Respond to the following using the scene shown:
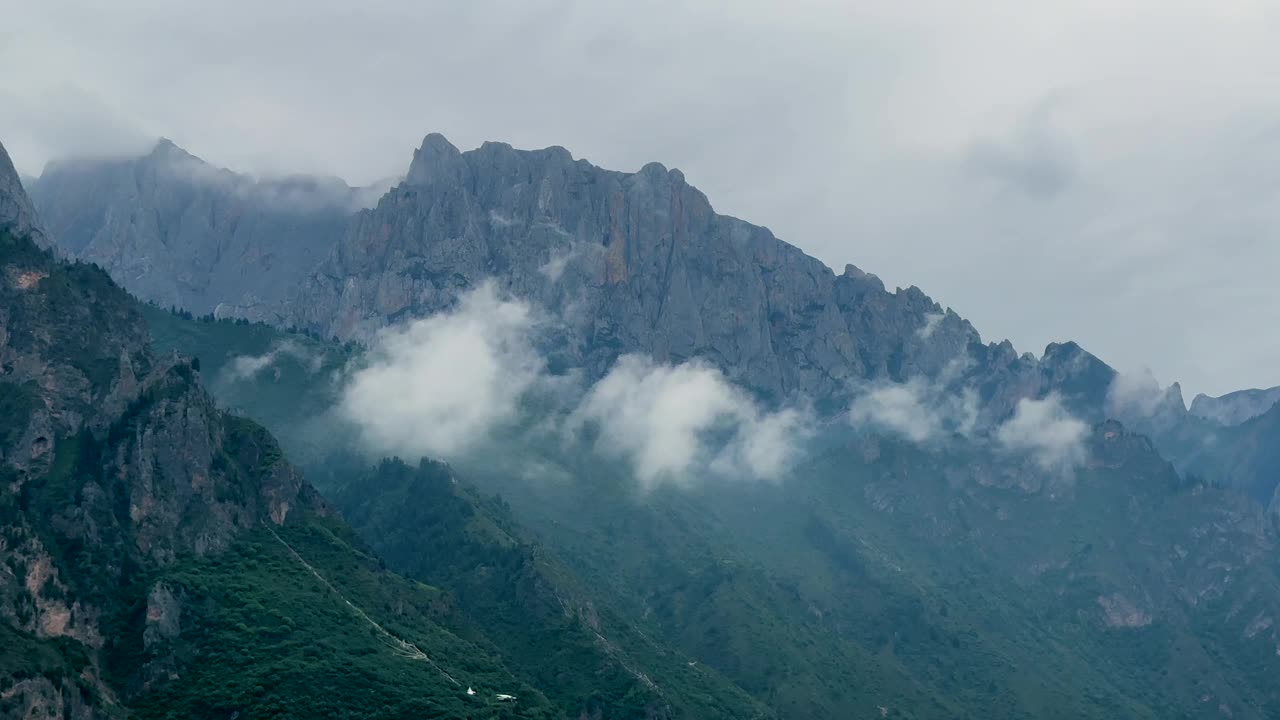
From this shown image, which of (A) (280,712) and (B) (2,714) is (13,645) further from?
(A) (280,712)

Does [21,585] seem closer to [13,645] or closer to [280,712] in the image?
[13,645]

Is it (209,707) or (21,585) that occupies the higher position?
(21,585)

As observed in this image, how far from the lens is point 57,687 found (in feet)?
597

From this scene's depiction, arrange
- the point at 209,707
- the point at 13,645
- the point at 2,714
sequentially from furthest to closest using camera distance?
1. the point at 209,707
2. the point at 13,645
3. the point at 2,714

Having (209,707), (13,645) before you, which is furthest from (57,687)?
(209,707)

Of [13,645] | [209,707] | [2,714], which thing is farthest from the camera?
[209,707]

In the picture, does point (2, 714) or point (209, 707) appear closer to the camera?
point (2, 714)

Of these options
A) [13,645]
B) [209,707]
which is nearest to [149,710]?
[209,707]

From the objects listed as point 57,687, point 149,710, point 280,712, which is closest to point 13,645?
point 57,687

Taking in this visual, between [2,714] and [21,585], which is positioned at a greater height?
[21,585]

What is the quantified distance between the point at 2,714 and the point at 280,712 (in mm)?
41658

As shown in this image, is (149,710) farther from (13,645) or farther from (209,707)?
(13,645)

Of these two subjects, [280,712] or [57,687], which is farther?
[280,712]

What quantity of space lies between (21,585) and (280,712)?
46.4 meters
